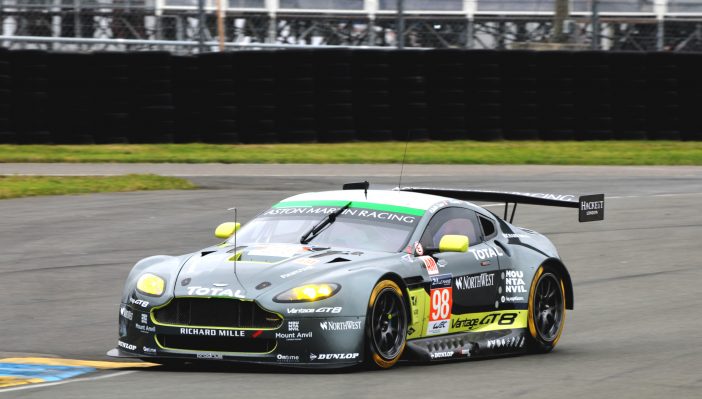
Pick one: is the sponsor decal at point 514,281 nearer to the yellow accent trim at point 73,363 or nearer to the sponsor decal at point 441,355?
the sponsor decal at point 441,355

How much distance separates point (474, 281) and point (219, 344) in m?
2.22

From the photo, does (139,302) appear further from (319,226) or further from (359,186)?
(359,186)

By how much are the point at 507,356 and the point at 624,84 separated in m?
16.2

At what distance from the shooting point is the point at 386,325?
811 centimetres

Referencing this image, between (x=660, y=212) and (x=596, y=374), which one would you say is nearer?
(x=596, y=374)

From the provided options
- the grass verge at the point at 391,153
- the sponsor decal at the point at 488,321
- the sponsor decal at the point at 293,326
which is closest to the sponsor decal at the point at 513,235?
the sponsor decal at the point at 488,321

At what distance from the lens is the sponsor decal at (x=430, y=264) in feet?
28.4

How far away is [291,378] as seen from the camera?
7531 mm

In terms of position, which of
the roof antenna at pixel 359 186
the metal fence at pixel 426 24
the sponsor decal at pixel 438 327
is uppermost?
the metal fence at pixel 426 24

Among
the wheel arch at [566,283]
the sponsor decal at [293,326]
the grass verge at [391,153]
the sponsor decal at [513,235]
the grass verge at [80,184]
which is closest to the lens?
the sponsor decal at [293,326]

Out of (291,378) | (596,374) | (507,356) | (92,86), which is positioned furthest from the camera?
(92,86)

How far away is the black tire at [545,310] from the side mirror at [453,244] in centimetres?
121

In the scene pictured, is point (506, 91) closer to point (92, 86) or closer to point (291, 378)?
point (92, 86)

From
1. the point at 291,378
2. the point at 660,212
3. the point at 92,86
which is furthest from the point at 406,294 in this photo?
the point at 92,86
